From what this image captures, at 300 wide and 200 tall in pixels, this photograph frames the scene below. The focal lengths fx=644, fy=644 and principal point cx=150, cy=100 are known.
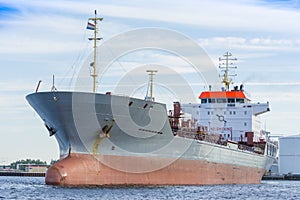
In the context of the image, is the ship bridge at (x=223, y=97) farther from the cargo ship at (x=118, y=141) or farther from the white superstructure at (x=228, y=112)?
the cargo ship at (x=118, y=141)

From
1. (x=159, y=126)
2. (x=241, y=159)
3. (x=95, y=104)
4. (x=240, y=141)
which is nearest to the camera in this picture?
(x=95, y=104)

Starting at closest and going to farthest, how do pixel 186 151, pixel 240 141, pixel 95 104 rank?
pixel 95 104 → pixel 186 151 → pixel 240 141

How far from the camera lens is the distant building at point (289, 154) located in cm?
7162

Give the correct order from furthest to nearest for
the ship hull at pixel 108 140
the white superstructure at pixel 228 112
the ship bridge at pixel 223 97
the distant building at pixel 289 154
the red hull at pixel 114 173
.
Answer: the distant building at pixel 289 154
the ship bridge at pixel 223 97
the white superstructure at pixel 228 112
the ship hull at pixel 108 140
the red hull at pixel 114 173

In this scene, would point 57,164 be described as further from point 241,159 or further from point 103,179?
point 241,159

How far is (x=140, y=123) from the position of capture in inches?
1190

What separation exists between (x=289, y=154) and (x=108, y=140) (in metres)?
46.5

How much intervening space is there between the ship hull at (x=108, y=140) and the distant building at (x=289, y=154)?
41.4 m

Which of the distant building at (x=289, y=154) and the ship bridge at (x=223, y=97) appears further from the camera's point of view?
the distant building at (x=289, y=154)

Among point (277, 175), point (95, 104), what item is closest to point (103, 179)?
point (95, 104)

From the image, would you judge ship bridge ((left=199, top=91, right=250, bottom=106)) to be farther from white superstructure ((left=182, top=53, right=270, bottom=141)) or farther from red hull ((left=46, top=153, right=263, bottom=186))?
red hull ((left=46, top=153, right=263, bottom=186))

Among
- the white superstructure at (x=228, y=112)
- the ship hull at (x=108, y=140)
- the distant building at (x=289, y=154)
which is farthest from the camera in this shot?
the distant building at (x=289, y=154)

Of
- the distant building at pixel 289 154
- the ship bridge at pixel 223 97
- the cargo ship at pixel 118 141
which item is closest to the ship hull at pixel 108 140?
the cargo ship at pixel 118 141

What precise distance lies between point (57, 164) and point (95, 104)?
10.7 feet
